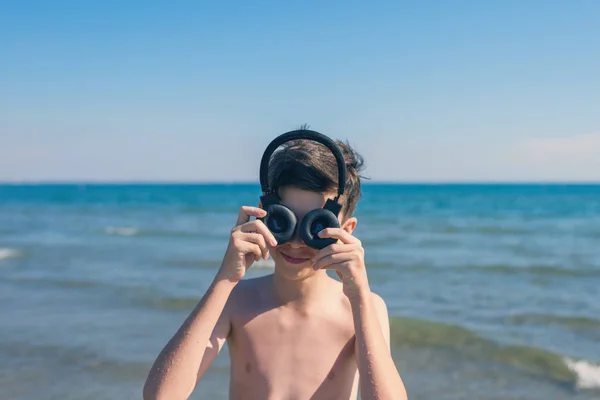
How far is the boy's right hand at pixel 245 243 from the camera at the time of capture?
79.4 inches

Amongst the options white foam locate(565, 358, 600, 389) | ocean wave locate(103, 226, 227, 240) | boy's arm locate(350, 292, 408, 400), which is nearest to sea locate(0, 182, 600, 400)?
white foam locate(565, 358, 600, 389)

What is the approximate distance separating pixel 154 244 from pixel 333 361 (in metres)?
12.7

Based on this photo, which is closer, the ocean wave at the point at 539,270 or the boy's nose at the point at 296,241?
the boy's nose at the point at 296,241

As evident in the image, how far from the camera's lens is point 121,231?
1858 cm

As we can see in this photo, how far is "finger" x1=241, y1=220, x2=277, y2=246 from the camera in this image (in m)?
2.01

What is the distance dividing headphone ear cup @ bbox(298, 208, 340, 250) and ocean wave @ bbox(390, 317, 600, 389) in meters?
3.84

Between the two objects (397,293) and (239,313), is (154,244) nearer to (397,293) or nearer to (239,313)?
(397,293)

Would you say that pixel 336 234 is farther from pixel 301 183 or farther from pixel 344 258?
pixel 301 183

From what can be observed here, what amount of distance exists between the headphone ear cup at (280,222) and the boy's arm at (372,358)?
32cm

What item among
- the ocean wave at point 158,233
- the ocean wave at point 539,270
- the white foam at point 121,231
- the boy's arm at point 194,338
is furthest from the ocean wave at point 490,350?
the white foam at point 121,231

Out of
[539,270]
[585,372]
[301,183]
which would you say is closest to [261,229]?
[301,183]

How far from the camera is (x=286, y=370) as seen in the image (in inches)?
94.7

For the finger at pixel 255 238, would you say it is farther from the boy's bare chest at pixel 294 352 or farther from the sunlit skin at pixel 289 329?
the boy's bare chest at pixel 294 352

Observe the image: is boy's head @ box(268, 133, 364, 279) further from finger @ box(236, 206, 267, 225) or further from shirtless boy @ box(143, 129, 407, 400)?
finger @ box(236, 206, 267, 225)
